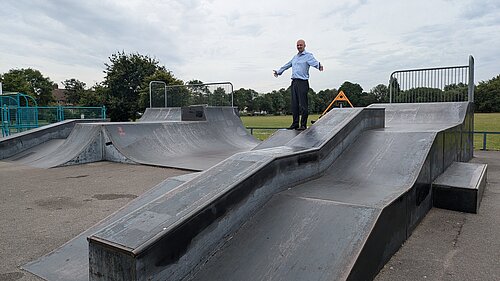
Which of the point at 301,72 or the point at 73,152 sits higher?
the point at 301,72

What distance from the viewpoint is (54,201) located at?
228 inches

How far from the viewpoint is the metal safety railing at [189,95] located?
58.7ft

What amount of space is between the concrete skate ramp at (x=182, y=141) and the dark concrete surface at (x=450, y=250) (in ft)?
18.0

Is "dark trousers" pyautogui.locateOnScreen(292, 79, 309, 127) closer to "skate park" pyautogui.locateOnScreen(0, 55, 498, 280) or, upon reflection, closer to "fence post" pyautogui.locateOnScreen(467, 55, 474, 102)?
"skate park" pyautogui.locateOnScreen(0, 55, 498, 280)

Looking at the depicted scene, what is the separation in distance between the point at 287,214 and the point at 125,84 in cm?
3482

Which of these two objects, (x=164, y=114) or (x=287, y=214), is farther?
(x=164, y=114)

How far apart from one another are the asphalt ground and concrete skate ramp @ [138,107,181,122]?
835 cm

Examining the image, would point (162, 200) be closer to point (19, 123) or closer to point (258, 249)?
point (258, 249)

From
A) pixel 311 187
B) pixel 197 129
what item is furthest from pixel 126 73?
pixel 311 187

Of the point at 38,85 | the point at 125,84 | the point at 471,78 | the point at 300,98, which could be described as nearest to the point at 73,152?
the point at 300,98

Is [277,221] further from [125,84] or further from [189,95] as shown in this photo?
[125,84]

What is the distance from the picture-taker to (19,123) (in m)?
18.9

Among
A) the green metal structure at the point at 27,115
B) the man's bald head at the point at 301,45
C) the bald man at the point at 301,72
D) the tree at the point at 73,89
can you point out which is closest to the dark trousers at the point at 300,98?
the bald man at the point at 301,72

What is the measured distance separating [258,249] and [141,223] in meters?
1.04
